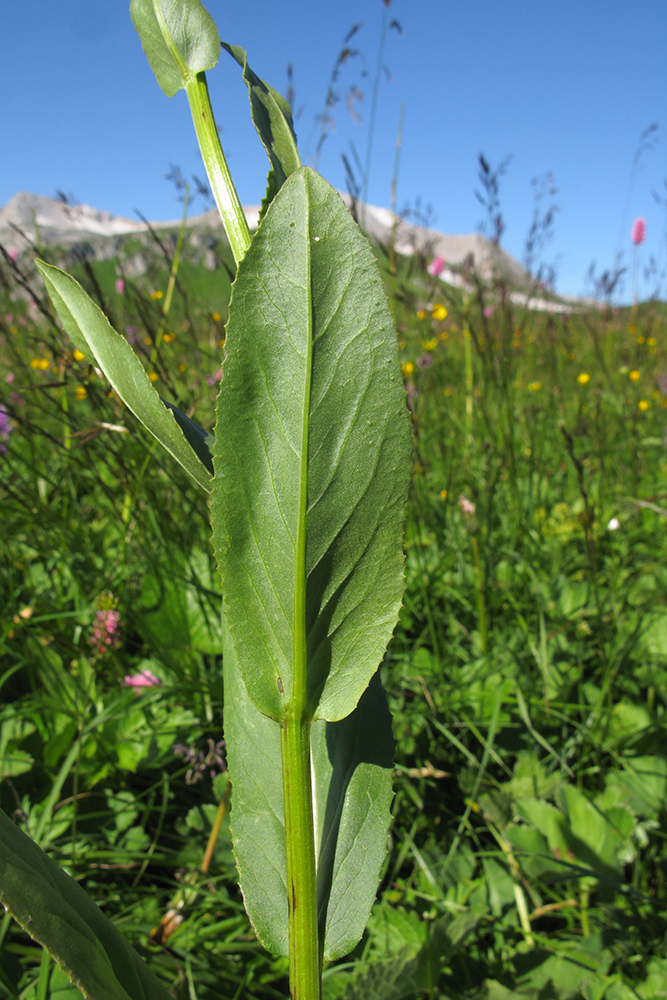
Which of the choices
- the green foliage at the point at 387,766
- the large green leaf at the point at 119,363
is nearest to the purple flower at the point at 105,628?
the green foliage at the point at 387,766

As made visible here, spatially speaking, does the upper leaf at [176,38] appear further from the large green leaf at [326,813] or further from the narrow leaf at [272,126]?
the large green leaf at [326,813]

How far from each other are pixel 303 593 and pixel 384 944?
31.9 inches

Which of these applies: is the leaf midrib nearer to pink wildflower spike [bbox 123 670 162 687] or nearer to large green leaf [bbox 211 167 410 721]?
large green leaf [bbox 211 167 410 721]

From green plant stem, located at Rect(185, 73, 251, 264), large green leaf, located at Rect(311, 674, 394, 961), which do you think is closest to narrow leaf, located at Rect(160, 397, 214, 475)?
green plant stem, located at Rect(185, 73, 251, 264)

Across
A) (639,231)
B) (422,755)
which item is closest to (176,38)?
(422,755)

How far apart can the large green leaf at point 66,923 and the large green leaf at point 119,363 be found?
262 millimetres

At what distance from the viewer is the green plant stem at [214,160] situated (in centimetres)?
52

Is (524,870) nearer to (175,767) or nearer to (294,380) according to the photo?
(175,767)

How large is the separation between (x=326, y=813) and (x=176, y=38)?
2.17 ft

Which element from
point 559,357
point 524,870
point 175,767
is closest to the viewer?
point 524,870

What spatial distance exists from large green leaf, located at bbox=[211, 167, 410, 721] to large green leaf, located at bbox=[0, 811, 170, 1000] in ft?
0.55

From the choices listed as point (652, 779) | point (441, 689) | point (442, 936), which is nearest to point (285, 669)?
point (442, 936)

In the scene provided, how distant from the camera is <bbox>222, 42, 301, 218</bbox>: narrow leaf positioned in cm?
51

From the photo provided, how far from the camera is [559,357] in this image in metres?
4.34
